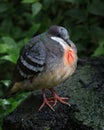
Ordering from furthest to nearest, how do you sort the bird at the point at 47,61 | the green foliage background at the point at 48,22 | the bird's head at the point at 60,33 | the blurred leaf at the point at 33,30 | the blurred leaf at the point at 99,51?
the blurred leaf at the point at 33,30, the green foliage background at the point at 48,22, the blurred leaf at the point at 99,51, the bird's head at the point at 60,33, the bird at the point at 47,61

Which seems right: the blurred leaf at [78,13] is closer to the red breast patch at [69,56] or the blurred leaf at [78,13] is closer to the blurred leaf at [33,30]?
the blurred leaf at [33,30]

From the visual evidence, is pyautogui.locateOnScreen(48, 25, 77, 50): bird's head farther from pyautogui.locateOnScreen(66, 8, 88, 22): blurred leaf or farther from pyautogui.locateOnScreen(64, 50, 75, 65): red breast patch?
pyautogui.locateOnScreen(66, 8, 88, 22): blurred leaf

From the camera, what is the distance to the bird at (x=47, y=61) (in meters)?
4.93

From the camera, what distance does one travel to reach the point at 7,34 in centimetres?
794

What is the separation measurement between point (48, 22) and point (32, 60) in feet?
10.2

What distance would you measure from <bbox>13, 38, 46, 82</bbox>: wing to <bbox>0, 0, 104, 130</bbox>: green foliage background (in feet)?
5.53

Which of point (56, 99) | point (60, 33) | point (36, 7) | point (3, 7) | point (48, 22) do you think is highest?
point (60, 33)

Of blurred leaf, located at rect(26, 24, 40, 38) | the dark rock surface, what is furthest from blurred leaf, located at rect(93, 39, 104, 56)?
the dark rock surface

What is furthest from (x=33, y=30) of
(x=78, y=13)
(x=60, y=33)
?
(x=60, y=33)

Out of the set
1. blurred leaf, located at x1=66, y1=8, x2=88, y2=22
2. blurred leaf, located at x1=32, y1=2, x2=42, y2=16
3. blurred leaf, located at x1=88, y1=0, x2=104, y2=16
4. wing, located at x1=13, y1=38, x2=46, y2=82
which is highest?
wing, located at x1=13, y1=38, x2=46, y2=82

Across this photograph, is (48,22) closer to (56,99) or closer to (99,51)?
(99,51)

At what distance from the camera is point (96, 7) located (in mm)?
7461

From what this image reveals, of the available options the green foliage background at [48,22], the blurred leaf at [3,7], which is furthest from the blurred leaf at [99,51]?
the blurred leaf at [3,7]

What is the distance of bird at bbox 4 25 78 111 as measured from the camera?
4.93m
